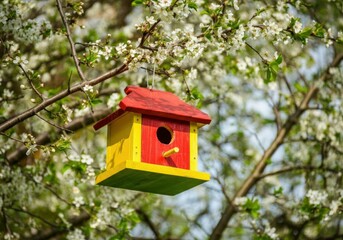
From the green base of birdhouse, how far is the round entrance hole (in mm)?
293

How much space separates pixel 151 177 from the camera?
4.80 metres

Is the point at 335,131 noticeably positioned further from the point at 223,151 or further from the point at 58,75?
the point at 58,75

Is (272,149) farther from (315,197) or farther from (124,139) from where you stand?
(124,139)

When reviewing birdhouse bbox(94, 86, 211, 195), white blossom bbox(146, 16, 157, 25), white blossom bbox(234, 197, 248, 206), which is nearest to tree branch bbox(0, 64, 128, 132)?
birdhouse bbox(94, 86, 211, 195)

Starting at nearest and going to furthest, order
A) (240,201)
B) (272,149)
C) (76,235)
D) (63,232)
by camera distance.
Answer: (76,235), (240,201), (63,232), (272,149)

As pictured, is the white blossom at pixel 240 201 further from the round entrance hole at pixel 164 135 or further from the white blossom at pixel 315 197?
the round entrance hole at pixel 164 135

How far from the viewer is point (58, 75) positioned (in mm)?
9391

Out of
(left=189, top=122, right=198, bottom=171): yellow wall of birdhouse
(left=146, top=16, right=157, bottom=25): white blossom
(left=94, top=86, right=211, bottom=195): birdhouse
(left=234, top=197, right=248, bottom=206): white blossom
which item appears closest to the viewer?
(left=146, top=16, right=157, bottom=25): white blossom

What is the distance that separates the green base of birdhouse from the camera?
4672 mm

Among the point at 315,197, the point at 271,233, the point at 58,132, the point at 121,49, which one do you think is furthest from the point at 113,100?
A: the point at 121,49

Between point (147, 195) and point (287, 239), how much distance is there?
5.14 ft

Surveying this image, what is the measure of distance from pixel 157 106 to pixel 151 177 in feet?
1.49

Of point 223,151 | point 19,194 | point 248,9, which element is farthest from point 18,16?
point 223,151

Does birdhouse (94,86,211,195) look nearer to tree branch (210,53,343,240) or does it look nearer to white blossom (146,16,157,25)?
white blossom (146,16,157,25)
